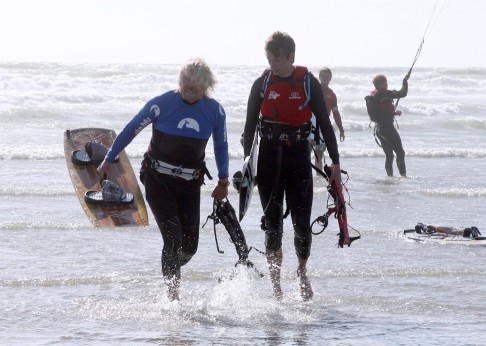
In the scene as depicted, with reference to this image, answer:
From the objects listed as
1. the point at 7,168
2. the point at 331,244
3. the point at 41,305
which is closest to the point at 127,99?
the point at 7,168

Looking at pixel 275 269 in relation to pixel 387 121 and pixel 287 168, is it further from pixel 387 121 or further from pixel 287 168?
pixel 387 121

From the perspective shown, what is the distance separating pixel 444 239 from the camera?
9773 mm

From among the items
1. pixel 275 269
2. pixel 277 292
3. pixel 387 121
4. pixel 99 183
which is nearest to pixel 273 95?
pixel 275 269

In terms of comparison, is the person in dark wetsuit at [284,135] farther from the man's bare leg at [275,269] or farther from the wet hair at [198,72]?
the wet hair at [198,72]

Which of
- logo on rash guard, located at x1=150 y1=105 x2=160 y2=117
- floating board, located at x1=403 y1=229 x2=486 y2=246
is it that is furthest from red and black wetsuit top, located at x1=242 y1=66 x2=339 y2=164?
floating board, located at x1=403 y1=229 x2=486 y2=246

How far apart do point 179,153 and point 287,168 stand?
85 centimetres

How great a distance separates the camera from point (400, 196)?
13219 millimetres

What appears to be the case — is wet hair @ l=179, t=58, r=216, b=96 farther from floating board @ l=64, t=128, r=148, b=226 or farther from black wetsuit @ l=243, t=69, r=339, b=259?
floating board @ l=64, t=128, r=148, b=226

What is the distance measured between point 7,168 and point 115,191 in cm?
624

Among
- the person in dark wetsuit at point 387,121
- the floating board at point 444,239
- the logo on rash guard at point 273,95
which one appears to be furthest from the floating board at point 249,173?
the person in dark wetsuit at point 387,121

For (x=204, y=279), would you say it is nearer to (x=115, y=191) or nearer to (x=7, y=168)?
(x=115, y=191)

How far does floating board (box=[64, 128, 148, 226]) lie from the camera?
882cm

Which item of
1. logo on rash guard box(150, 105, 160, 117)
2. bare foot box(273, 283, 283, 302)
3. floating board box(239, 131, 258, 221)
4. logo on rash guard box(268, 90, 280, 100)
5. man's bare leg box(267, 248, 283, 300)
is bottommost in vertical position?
bare foot box(273, 283, 283, 302)

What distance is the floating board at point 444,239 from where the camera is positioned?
31.4 ft
